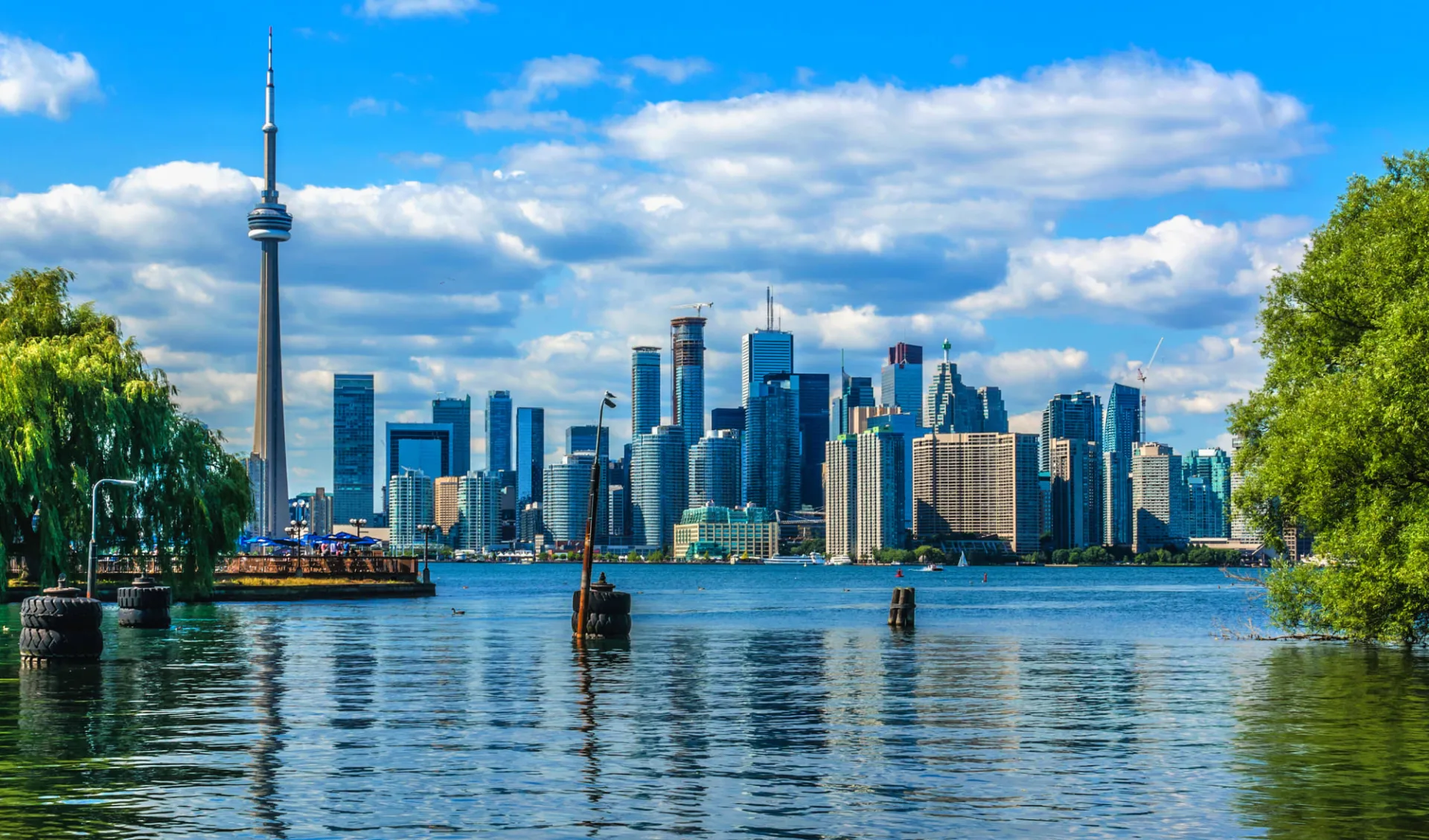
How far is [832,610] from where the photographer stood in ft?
346

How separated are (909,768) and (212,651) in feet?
113

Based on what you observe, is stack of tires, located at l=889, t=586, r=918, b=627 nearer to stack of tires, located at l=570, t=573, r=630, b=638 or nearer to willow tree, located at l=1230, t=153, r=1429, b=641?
stack of tires, located at l=570, t=573, r=630, b=638

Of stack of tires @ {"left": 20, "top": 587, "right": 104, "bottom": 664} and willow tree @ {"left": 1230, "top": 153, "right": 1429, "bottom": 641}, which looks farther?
stack of tires @ {"left": 20, "top": 587, "right": 104, "bottom": 664}

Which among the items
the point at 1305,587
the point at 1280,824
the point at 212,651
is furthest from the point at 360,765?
the point at 1305,587

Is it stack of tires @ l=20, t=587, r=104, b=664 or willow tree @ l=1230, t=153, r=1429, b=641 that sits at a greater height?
willow tree @ l=1230, t=153, r=1429, b=641

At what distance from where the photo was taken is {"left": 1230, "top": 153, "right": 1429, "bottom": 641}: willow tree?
43031 millimetres

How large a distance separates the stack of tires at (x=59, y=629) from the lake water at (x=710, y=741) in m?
0.96

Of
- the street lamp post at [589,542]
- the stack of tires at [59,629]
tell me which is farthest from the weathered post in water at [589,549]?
the stack of tires at [59,629]

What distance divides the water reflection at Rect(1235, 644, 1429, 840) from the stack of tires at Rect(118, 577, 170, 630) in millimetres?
44845

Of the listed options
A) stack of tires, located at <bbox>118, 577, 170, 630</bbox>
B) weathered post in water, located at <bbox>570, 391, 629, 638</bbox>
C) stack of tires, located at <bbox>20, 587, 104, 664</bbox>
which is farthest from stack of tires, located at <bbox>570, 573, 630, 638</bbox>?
stack of tires, located at <bbox>20, 587, 104, 664</bbox>

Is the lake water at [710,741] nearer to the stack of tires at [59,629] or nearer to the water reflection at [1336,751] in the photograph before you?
the water reflection at [1336,751]

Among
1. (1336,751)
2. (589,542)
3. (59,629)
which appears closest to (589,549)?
(589,542)

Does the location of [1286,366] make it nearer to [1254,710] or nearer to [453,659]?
[1254,710]

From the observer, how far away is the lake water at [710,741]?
68.6ft
